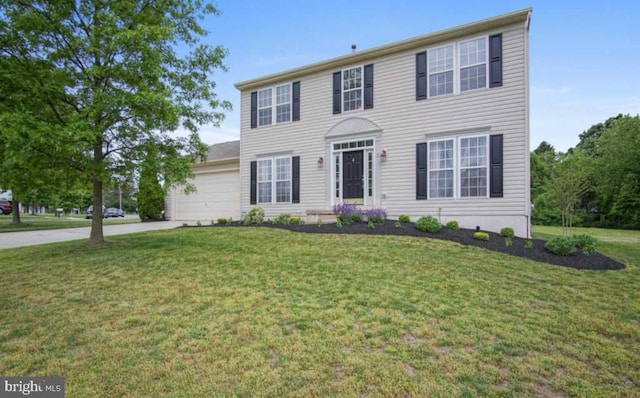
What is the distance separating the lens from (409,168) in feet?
33.7

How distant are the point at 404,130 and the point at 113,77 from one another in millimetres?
7829

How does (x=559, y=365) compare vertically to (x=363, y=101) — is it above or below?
below

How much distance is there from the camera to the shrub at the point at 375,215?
373 inches

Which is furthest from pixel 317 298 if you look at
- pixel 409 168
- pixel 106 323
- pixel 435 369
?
pixel 409 168

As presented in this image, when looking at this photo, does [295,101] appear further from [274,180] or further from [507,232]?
[507,232]

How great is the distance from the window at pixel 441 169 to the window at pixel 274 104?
217 inches

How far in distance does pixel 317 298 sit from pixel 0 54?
7699mm

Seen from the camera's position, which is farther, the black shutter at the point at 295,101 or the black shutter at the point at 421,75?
the black shutter at the point at 295,101

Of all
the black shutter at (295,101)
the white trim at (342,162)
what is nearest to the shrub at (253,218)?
the white trim at (342,162)

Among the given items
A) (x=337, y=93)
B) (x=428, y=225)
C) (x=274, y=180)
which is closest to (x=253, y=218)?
(x=274, y=180)

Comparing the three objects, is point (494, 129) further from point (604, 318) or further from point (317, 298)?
point (317, 298)

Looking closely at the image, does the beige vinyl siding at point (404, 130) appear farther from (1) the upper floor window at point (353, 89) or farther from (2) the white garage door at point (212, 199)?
(2) the white garage door at point (212, 199)

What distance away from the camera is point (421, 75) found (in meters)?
10.2

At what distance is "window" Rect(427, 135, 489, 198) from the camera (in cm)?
927
